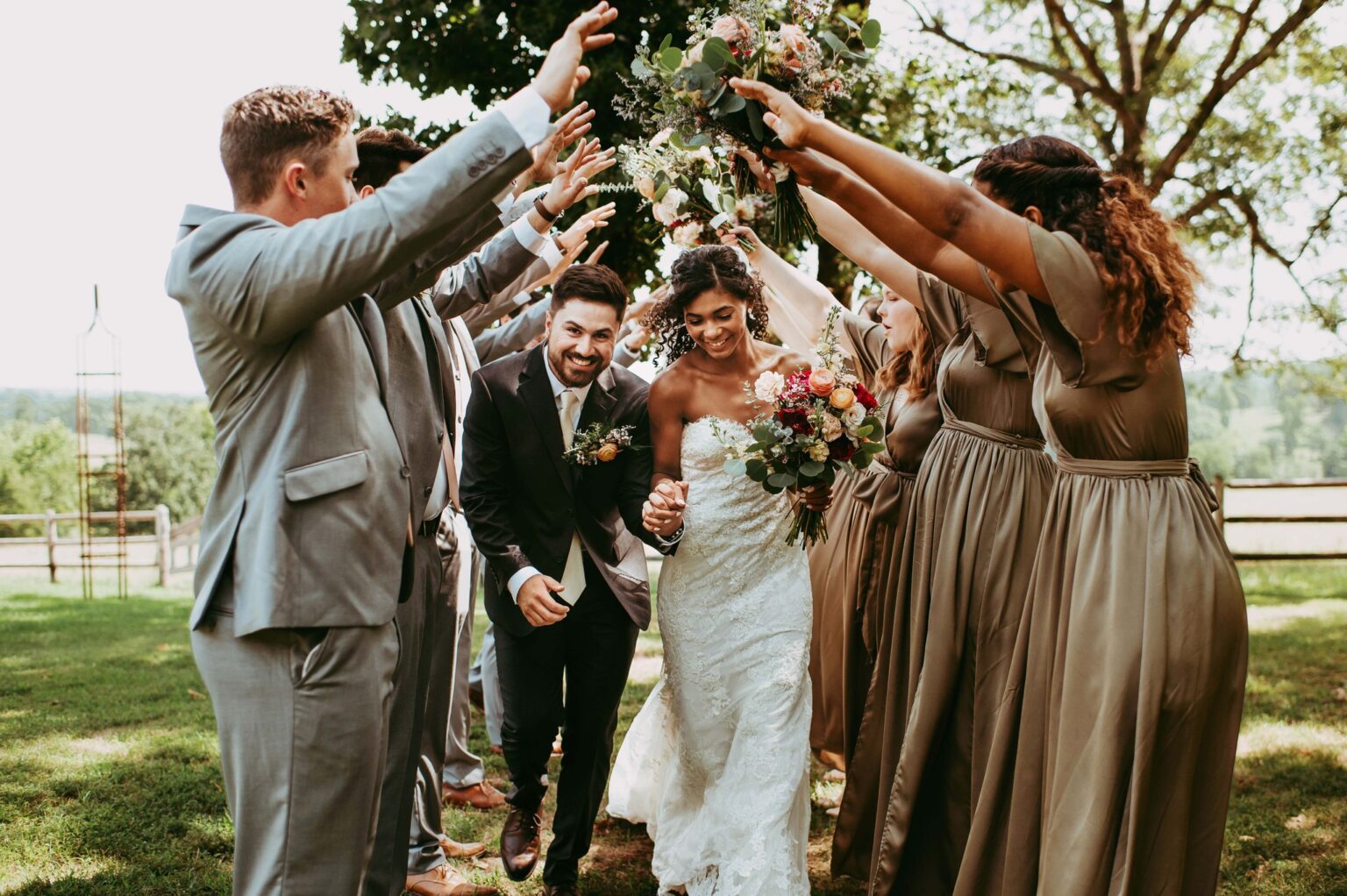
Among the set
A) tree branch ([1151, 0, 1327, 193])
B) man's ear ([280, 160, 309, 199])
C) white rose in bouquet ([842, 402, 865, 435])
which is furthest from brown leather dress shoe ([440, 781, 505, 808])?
tree branch ([1151, 0, 1327, 193])

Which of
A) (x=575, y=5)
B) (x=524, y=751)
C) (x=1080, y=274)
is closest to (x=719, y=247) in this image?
(x=1080, y=274)

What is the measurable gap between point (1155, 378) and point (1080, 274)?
464 millimetres

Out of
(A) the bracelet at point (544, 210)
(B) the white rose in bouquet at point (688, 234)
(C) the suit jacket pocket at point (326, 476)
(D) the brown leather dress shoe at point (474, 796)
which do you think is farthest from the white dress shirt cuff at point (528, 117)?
(D) the brown leather dress shoe at point (474, 796)

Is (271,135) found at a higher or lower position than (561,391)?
higher

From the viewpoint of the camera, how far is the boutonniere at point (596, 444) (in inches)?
181

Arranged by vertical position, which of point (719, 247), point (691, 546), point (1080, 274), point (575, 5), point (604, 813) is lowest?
point (604, 813)

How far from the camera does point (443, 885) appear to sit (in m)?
4.63

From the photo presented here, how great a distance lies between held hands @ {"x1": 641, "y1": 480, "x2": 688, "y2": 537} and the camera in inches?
174

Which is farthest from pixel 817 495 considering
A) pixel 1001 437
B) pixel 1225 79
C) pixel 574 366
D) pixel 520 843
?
pixel 1225 79

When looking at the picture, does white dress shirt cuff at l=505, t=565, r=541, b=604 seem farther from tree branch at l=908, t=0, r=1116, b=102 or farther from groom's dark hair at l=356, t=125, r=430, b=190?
tree branch at l=908, t=0, r=1116, b=102

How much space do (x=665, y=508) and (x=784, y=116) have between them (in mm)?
1751

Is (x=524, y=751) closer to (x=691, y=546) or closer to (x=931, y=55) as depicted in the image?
(x=691, y=546)

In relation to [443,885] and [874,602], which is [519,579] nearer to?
[443,885]

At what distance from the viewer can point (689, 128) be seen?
388 centimetres
